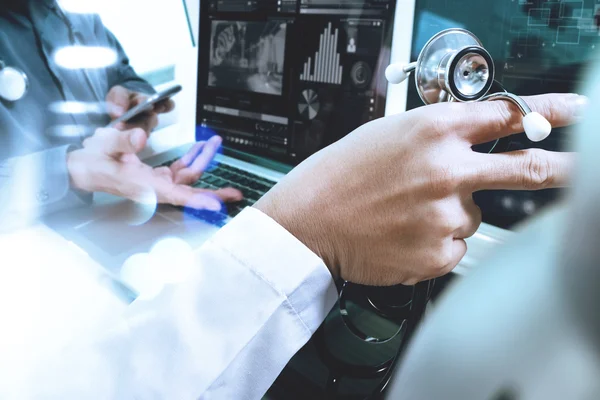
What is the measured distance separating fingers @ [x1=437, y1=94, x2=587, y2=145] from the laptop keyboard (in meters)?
0.55

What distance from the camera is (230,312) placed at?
1.32 feet

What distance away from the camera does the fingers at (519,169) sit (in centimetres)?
37

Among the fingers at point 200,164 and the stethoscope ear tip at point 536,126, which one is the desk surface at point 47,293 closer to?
the fingers at point 200,164

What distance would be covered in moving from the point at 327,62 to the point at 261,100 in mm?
197

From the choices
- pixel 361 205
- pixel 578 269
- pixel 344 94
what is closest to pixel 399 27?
pixel 344 94

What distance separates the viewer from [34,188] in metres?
1.17

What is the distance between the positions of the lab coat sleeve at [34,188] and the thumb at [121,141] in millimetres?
91

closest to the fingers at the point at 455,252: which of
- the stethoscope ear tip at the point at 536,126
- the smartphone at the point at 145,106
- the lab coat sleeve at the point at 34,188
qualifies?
the stethoscope ear tip at the point at 536,126

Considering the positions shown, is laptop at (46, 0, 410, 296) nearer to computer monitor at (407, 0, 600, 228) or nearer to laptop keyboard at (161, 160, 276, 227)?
laptop keyboard at (161, 160, 276, 227)

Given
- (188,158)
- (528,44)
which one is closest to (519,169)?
(528,44)

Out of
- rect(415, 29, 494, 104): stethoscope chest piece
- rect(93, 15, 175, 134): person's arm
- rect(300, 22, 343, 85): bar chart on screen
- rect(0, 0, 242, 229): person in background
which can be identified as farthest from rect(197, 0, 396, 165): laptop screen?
A: rect(415, 29, 494, 104): stethoscope chest piece

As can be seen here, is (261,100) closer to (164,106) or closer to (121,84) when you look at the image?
(164,106)

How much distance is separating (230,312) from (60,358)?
0.52 ft

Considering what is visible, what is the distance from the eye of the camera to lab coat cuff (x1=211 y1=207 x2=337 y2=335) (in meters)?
0.40
